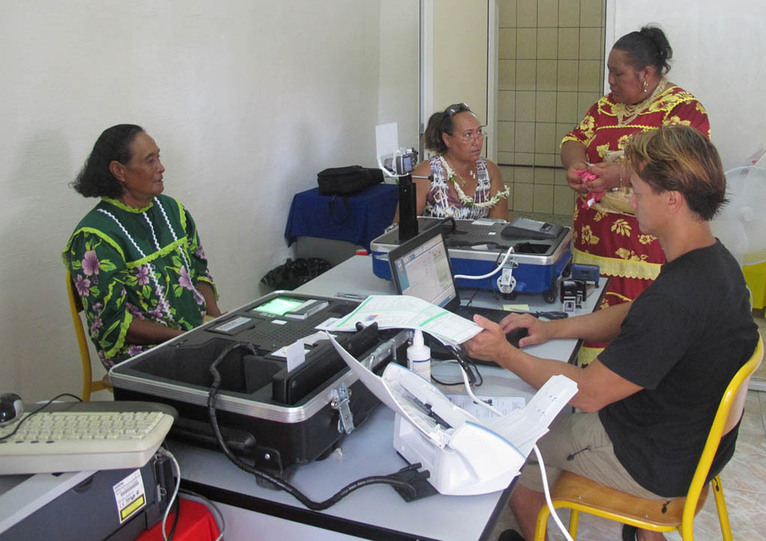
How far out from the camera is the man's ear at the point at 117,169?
86.6 inches

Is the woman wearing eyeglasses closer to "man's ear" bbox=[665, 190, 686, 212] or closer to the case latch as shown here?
"man's ear" bbox=[665, 190, 686, 212]

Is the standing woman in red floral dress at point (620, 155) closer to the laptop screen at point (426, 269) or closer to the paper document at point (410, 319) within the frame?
the laptop screen at point (426, 269)

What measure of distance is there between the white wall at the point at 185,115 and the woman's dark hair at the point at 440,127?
961 millimetres

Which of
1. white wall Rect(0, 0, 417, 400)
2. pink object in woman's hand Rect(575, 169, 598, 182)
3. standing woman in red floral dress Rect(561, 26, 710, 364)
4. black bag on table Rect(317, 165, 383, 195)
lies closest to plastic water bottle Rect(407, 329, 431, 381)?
standing woman in red floral dress Rect(561, 26, 710, 364)

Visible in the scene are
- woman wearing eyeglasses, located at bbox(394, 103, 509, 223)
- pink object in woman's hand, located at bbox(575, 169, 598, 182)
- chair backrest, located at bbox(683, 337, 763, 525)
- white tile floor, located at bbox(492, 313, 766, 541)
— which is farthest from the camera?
woman wearing eyeglasses, located at bbox(394, 103, 509, 223)

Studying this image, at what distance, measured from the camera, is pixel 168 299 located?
90.1 inches

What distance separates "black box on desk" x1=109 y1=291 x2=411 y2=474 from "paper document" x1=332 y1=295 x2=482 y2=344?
1.7 inches

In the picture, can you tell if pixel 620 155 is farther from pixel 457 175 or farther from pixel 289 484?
pixel 289 484

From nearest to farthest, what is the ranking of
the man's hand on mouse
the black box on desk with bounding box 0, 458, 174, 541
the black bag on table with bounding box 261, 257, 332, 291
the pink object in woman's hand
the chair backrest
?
the black box on desk with bounding box 0, 458, 174, 541, the chair backrest, the man's hand on mouse, the pink object in woman's hand, the black bag on table with bounding box 261, 257, 332, 291

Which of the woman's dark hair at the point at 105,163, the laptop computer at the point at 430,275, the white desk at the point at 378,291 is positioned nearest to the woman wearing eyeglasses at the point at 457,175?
the white desk at the point at 378,291

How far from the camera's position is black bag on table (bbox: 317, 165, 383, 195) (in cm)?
385

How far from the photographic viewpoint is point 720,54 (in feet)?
11.0

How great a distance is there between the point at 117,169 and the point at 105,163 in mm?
37

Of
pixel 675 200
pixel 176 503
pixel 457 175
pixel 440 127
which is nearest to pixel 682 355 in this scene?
pixel 675 200
